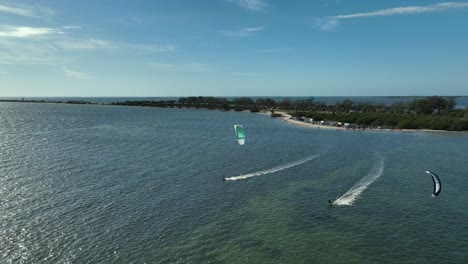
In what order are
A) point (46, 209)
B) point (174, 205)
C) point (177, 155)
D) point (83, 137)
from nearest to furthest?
point (46, 209), point (174, 205), point (177, 155), point (83, 137)

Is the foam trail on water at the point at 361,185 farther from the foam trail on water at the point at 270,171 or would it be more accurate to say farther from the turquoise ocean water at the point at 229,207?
the foam trail on water at the point at 270,171

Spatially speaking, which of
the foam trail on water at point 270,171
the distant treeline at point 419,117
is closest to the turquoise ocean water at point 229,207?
the foam trail on water at point 270,171

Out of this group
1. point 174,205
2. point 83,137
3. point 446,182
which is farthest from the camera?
point 83,137

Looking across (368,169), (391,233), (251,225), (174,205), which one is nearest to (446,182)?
(368,169)

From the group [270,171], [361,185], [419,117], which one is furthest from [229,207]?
[419,117]

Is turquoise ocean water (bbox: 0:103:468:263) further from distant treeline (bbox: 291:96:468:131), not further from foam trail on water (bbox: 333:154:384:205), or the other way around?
distant treeline (bbox: 291:96:468:131)

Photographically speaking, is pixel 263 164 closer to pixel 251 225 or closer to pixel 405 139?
pixel 251 225

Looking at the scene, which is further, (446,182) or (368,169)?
(368,169)
